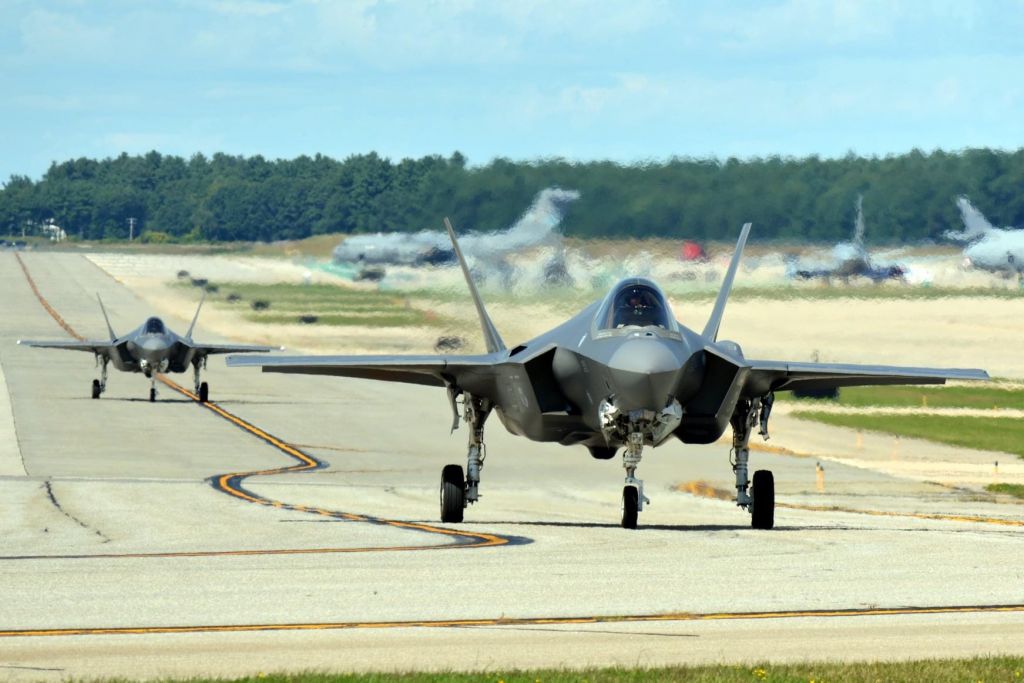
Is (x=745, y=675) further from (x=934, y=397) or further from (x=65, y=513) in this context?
(x=934, y=397)

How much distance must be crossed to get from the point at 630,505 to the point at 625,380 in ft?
6.41

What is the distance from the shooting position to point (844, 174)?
46875mm

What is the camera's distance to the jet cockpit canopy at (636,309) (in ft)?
65.7

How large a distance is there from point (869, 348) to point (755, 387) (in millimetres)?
31443

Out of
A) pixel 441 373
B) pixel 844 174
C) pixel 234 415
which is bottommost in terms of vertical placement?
pixel 234 415

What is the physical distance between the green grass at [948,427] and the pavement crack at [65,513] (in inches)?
837

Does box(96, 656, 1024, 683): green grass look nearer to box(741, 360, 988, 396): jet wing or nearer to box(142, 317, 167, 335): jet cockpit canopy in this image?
box(741, 360, 988, 396): jet wing

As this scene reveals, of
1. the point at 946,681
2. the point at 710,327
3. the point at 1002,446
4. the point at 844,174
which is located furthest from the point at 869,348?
the point at 946,681

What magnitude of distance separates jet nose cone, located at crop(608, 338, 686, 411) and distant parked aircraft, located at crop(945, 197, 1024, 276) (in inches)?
1153

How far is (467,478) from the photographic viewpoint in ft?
73.6

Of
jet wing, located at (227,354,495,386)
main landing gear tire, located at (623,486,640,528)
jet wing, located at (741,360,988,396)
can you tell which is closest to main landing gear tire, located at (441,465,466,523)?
jet wing, located at (227,354,495,386)

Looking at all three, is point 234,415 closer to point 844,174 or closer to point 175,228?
point 844,174

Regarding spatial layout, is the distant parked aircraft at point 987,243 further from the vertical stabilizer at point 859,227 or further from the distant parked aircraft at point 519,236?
the distant parked aircraft at point 519,236

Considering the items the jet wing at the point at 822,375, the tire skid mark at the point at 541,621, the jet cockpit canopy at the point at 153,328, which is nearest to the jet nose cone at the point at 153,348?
the jet cockpit canopy at the point at 153,328
